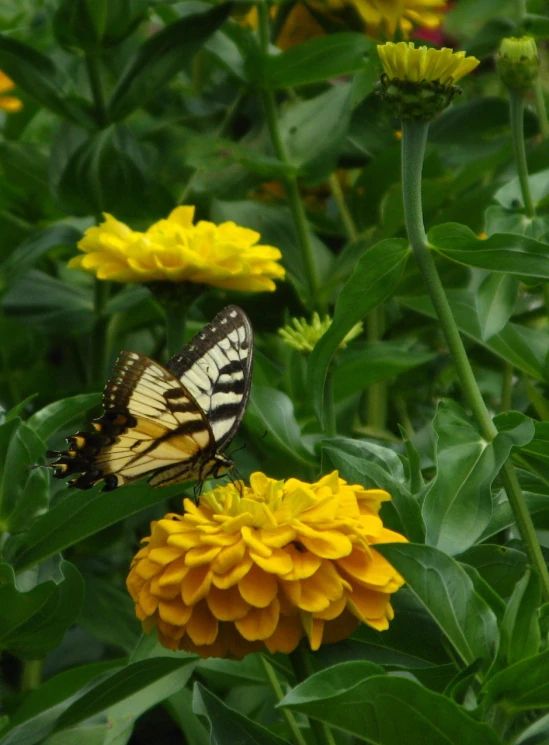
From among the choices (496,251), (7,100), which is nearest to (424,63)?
(496,251)

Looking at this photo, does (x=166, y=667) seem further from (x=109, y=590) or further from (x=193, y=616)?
(x=109, y=590)

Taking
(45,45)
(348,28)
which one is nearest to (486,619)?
(348,28)

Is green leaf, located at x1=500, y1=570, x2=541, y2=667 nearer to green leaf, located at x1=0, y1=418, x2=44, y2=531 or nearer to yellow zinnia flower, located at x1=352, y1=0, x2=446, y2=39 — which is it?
green leaf, located at x1=0, y1=418, x2=44, y2=531

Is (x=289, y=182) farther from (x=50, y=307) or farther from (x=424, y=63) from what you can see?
(x=424, y=63)

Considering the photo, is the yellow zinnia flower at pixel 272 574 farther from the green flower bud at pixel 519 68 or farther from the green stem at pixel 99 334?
the green stem at pixel 99 334

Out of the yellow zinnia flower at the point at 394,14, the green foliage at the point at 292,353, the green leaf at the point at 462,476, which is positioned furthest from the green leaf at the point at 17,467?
the yellow zinnia flower at the point at 394,14

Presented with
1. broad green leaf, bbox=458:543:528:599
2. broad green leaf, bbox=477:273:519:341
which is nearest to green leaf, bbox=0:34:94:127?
broad green leaf, bbox=477:273:519:341
